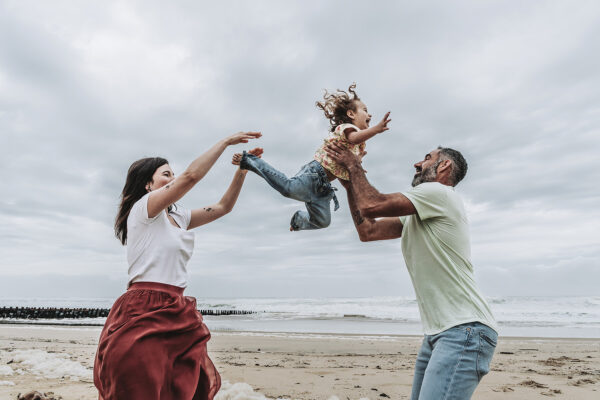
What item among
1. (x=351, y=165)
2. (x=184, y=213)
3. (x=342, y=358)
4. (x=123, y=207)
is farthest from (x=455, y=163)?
(x=342, y=358)

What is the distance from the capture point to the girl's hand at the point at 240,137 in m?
3.20

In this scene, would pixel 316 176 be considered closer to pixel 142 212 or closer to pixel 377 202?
pixel 377 202

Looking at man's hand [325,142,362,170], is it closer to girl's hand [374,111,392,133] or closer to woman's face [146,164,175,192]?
girl's hand [374,111,392,133]

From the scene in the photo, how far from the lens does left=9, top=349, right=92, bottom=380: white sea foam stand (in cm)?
788

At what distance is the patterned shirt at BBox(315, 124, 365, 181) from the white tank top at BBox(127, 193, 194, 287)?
149 centimetres

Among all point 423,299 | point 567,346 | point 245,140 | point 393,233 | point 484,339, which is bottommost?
point 567,346

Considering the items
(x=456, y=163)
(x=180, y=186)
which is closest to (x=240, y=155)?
(x=180, y=186)

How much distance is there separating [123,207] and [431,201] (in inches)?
85.6

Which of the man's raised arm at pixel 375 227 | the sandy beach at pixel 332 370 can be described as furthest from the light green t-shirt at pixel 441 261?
the sandy beach at pixel 332 370

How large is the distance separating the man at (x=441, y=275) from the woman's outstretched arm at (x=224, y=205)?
982mm

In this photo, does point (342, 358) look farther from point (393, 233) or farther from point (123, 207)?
point (123, 207)

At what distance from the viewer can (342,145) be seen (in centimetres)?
397

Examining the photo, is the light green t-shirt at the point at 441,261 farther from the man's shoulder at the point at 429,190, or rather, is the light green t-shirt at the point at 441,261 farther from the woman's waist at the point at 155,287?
the woman's waist at the point at 155,287

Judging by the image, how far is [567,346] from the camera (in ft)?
44.2
